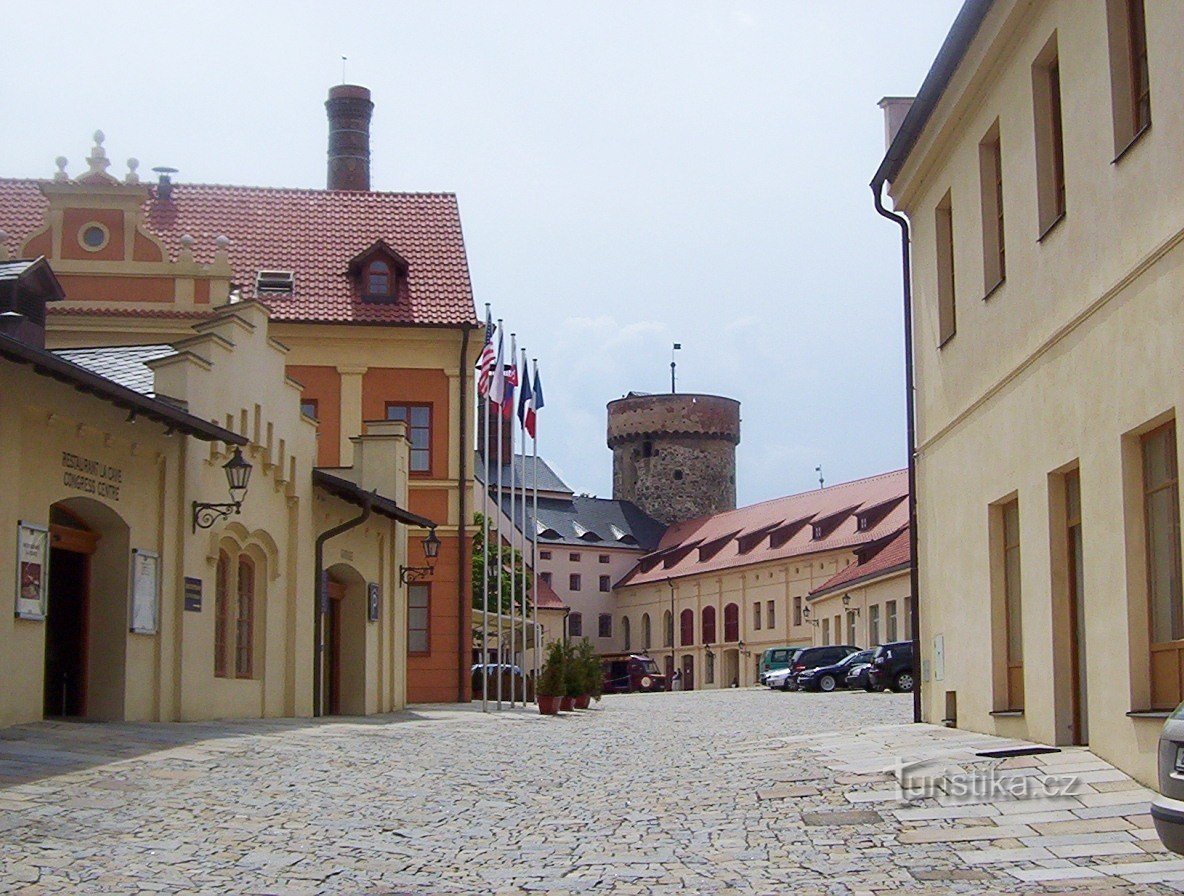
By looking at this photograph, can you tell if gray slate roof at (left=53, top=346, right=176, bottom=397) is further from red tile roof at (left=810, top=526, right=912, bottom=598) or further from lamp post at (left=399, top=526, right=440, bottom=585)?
red tile roof at (left=810, top=526, right=912, bottom=598)

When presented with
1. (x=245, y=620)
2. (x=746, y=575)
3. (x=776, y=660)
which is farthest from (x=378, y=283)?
(x=746, y=575)

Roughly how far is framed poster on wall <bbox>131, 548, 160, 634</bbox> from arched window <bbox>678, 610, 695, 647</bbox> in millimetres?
76594

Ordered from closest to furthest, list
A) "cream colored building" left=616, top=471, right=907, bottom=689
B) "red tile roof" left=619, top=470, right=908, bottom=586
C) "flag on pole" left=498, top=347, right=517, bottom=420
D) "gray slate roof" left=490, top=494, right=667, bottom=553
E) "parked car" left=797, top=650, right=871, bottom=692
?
"flag on pole" left=498, top=347, right=517, bottom=420
"parked car" left=797, top=650, right=871, bottom=692
"red tile roof" left=619, top=470, right=908, bottom=586
"cream colored building" left=616, top=471, right=907, bottom=689
"gray slate roof" left=490, top=494, right=667, bottom=553

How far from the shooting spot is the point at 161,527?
61.1ft

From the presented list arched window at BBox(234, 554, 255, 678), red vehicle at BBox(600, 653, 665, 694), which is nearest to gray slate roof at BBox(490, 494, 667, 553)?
red vehicle at BBox(600, 653, 665, 694)

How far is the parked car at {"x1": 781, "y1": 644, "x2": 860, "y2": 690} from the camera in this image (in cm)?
5072

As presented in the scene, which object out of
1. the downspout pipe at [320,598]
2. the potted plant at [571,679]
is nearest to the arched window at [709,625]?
the potted plant at [571,679]

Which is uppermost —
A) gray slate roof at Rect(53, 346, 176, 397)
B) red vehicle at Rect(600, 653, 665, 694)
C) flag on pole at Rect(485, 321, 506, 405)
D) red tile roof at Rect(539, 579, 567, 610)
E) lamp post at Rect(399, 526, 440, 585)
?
flag on pole at Rect(485, 321, 506, 405)

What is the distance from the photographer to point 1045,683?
48.4 feet

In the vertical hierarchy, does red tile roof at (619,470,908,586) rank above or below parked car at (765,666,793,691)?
above

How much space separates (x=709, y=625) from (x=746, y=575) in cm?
549

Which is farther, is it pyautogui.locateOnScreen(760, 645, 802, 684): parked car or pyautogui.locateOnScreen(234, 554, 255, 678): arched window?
pyautogui.locateOnScreen(760, 645, 802, 684): parked car

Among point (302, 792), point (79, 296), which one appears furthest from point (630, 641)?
point (302, 792)

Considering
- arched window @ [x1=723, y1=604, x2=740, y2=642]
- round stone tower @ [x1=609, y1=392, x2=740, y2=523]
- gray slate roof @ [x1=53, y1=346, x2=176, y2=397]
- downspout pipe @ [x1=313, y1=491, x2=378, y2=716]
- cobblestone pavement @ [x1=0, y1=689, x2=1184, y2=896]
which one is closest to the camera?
cobblestone pavement @ [x1=0, y1=689, x2=1184, y2=896]
